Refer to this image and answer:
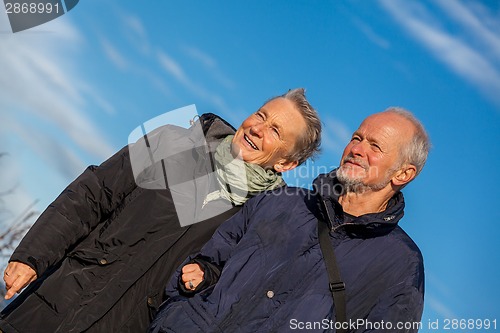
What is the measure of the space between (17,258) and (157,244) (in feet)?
2.80

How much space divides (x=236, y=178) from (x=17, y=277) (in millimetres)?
1505

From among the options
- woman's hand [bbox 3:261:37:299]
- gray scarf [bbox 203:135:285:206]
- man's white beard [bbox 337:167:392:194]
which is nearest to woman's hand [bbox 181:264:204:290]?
gray scarf [bbox 203:135:285:206]

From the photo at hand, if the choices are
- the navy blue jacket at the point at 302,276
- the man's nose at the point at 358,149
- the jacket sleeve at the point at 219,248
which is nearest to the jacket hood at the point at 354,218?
the navy blue jacket at the point at 302,276

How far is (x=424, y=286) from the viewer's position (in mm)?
4012

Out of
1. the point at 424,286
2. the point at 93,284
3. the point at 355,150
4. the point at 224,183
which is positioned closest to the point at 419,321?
the point at 424,286

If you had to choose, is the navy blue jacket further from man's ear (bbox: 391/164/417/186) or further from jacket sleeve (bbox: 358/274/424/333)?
man's ear (bbox: 391/164/417/186)

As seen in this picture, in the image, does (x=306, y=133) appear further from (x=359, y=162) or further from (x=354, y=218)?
(x=354, y=218)

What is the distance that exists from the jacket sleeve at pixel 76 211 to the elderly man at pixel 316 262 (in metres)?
0.74

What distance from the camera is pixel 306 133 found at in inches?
201

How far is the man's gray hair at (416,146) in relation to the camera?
4.52 m

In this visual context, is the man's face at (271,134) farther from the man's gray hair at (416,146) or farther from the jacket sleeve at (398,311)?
the jacket sleeve at (398,311)

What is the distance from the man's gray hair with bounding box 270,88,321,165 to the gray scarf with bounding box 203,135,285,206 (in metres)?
0.44

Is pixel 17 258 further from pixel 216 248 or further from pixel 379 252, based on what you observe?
pixel 379 252

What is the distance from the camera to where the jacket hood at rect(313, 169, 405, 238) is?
13.3ft
